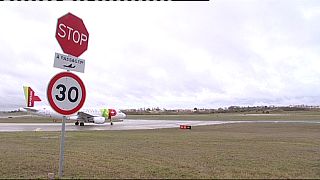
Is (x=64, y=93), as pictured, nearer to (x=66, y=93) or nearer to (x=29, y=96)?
(x=66, y=93)

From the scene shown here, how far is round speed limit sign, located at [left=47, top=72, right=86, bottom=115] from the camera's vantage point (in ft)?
20.7

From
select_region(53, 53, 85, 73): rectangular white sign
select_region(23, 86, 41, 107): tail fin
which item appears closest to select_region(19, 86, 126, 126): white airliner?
select_region(23, 86, 41, 107): tail fin

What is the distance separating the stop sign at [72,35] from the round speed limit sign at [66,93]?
49cm

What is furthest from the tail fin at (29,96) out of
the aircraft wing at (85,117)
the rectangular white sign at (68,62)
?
the rectangular white sign at (68,62)

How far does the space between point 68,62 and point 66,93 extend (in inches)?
23.1

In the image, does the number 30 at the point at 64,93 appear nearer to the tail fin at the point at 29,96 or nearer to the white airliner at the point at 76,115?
the white airliner at the point at 76,115

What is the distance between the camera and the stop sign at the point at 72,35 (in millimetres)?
6316

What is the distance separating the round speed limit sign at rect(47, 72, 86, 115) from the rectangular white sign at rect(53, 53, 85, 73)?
134mm

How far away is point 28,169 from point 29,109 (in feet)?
147

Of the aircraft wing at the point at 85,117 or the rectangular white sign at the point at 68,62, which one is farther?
the aircraft wing at the point at 85,117

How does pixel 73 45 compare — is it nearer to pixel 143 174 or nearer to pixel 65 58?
pixel 65 58

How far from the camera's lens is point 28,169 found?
855cm

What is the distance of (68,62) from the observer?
21.6 ft

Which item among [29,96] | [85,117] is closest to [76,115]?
[85,117]
